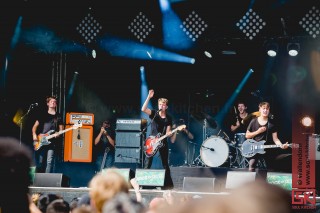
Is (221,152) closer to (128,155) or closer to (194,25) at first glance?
(128,155)

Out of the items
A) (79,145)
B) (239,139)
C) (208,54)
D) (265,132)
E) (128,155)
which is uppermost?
(208,54)

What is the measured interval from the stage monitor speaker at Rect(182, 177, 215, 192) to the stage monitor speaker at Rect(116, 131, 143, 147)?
10.3 ft

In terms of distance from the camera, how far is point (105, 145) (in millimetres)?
14602

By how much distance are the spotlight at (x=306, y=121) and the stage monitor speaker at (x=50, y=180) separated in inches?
201

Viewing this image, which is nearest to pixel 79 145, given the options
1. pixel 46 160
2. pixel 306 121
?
pixel 46 160

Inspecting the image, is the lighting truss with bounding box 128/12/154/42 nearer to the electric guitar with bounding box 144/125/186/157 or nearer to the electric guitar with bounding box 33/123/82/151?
the electric guitar with bounding box 144/125/186/157

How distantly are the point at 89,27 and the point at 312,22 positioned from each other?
5.20 meters

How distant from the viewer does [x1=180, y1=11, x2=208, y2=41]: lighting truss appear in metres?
12.7

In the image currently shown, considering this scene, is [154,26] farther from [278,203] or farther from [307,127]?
[278,203]

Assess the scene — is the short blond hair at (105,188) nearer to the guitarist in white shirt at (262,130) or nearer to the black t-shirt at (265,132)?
the guitarist in white shirt at (262,130)

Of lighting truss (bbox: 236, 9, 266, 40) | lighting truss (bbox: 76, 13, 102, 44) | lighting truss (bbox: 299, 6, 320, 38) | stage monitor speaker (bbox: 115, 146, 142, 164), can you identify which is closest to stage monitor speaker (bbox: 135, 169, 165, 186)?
stage monitor speaker (bbox: 115, 146, 142, 164)

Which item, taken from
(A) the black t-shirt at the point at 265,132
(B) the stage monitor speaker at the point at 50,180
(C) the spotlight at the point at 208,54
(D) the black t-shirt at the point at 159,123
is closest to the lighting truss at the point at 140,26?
(C) the spotlight at the point at 208,54

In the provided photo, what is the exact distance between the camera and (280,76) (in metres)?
14.5

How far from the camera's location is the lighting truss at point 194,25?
41.8ft
